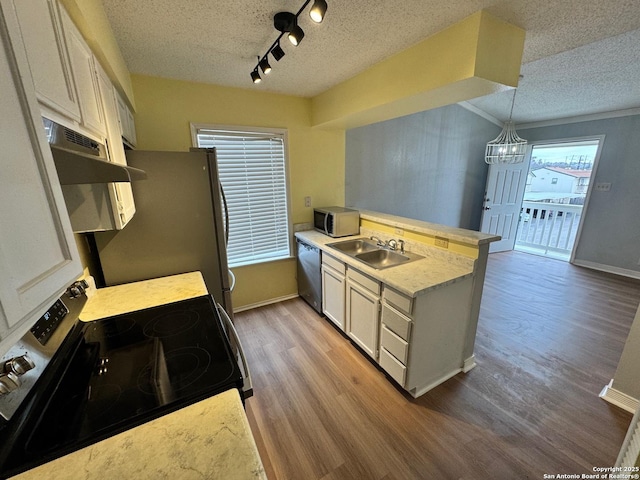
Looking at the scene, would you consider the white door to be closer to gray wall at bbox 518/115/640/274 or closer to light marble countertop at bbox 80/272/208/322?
gray wall at bbox 518/115/640/274

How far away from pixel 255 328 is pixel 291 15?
259 cm

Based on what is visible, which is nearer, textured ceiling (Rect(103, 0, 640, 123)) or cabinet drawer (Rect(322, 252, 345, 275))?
textured ceiling (Rect(103, 0, 640, 123))

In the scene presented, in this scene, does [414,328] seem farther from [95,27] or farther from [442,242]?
[95,27]

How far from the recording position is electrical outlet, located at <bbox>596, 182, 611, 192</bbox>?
12.9ft

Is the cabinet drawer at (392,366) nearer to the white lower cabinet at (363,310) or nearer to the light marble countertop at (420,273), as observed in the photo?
the white lower cabinet at (363,310)

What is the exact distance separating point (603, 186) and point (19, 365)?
6341 mm

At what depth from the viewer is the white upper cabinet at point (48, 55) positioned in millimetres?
619

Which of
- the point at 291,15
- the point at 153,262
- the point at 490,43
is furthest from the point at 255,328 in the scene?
the point at 490,43

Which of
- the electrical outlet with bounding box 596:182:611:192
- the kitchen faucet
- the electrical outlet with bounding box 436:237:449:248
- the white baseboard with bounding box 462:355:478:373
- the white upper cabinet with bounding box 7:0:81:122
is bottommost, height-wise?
the white baseboard with bounding box 462:355:478:373

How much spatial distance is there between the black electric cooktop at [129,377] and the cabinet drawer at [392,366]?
1290mm

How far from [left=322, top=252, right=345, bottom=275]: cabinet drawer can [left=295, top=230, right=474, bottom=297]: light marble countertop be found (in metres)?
0.08

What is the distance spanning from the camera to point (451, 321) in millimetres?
1865

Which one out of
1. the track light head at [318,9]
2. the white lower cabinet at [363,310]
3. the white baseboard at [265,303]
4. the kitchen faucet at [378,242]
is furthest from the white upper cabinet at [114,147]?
the kitchen faucet at [378,242]

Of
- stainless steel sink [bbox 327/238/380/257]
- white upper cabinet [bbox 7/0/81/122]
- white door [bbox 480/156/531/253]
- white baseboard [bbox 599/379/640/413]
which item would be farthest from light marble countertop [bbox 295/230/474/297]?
white door [bbox 480/156/531/253]
